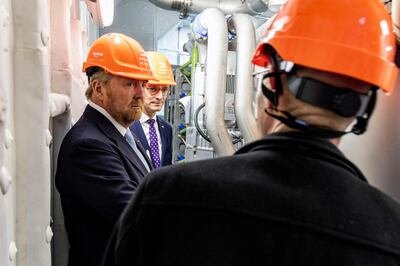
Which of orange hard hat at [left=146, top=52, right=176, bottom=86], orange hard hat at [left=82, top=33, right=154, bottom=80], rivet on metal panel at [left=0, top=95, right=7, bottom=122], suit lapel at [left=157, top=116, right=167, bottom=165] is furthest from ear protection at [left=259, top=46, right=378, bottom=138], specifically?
orange hard hat at [left=146, top=52, right=176, bottom=86]

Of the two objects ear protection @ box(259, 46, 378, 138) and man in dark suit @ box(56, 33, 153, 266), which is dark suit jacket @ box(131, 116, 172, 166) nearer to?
man in dark suit @ box(56, 33, 153, 266)

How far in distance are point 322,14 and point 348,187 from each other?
0.29 m

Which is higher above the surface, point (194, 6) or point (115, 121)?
point (194, 6)

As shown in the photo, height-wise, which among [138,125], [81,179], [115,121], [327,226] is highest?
[327,226]

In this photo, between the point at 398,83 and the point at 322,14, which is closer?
the point at 322,14

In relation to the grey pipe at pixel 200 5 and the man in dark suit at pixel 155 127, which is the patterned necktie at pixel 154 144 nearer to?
the man in dark suit at pixel 155 127

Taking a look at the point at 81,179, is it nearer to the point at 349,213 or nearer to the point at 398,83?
the point at 349,213

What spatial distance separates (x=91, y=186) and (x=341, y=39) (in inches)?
38.7

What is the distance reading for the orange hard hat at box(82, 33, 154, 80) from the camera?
1.70m

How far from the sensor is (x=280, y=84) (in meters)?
0.67

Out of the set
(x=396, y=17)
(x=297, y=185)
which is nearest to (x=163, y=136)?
(x=396, y=17)

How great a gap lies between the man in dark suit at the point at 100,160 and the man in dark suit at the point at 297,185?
68 centimetres

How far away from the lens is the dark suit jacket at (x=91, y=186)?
1.34 m

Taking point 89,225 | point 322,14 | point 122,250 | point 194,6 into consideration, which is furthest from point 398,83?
point 194,6
